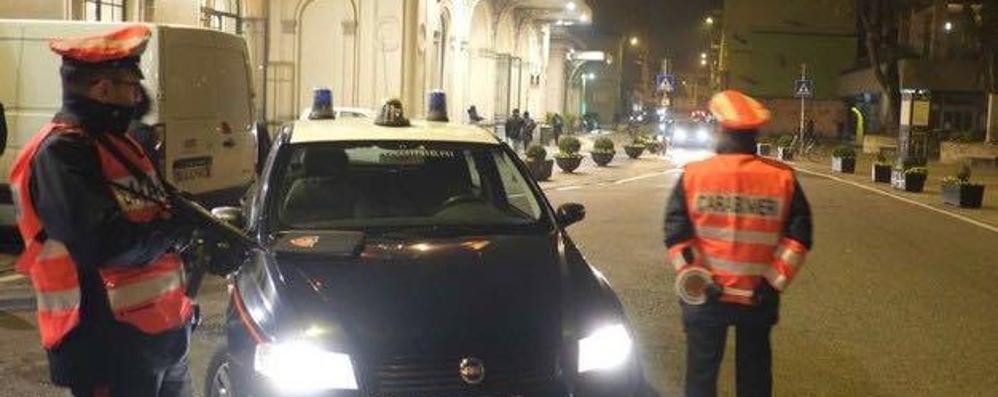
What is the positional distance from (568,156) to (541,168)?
306 cm

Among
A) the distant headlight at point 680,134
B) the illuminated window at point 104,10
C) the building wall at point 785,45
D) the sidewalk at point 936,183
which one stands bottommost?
the sidewalk at point 936,183

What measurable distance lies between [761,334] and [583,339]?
0.99 meters

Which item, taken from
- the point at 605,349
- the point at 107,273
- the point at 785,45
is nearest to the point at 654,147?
the point at 605,349

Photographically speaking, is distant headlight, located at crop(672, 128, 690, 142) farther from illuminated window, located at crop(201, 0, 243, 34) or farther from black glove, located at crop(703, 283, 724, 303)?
black glove, located at crop(703, 283, 724, 303)

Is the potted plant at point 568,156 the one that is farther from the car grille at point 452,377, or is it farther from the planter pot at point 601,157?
the car grille at point 452,377

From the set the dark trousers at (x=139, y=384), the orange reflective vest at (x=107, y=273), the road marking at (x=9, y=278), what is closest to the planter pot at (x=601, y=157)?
the road marking at (x=9, y=278)

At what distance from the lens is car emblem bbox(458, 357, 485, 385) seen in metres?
4.12

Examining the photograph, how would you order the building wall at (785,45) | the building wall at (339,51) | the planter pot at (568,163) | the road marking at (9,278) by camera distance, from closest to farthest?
the road marking at (9,278)
the building wall at (339,51)
the planter pot at (568,163)
the building wall at (785,45)

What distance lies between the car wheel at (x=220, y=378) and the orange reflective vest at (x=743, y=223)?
1940 millimetres

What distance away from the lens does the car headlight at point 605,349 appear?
14.3 ft

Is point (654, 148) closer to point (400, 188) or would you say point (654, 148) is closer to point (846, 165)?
point (846, 165)

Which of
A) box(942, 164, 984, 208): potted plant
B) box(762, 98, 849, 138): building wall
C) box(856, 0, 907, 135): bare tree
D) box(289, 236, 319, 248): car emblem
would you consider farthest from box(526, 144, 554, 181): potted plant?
box(762, 98, 849, 138): building wall

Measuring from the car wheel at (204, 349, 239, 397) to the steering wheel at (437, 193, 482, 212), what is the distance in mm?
1420

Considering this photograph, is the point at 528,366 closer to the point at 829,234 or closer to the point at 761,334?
the point at 761,334
